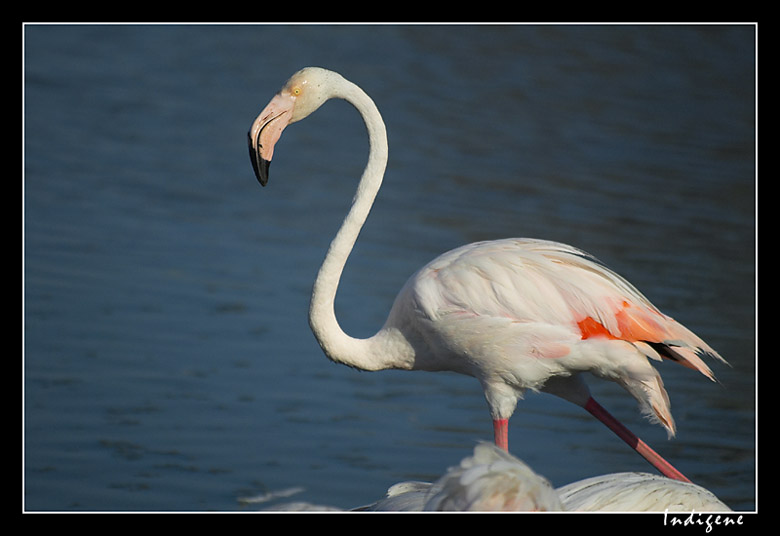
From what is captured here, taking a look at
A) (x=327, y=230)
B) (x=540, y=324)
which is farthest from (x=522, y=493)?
(x=327, y=230)

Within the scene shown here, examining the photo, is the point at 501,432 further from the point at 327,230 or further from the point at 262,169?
the point at 327,230

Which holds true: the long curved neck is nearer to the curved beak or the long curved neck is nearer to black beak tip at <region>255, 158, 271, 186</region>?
the curved beak

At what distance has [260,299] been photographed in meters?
6.87

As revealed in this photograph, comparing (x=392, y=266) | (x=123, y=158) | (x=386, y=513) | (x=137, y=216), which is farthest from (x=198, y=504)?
(x=123, y=158)

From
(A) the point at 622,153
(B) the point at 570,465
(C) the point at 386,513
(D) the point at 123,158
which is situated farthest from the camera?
(A) the point at 622,153

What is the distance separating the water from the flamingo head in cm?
145

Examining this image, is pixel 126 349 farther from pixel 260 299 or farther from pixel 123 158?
pixel 123 158

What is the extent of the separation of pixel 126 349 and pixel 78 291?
768mm

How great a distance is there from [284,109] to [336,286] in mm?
761

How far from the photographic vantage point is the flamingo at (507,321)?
4.16 m

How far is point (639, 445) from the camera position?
4488 mm

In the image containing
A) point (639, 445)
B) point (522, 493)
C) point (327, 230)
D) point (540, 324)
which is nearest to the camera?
point (522, 493)

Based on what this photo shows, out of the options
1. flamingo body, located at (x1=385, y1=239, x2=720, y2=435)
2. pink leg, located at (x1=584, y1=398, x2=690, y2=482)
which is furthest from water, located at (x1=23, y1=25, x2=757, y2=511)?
flamingo body, located at (x1=385, y1=239, x2=720, y2=435)

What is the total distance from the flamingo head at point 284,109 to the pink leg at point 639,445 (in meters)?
1.71
